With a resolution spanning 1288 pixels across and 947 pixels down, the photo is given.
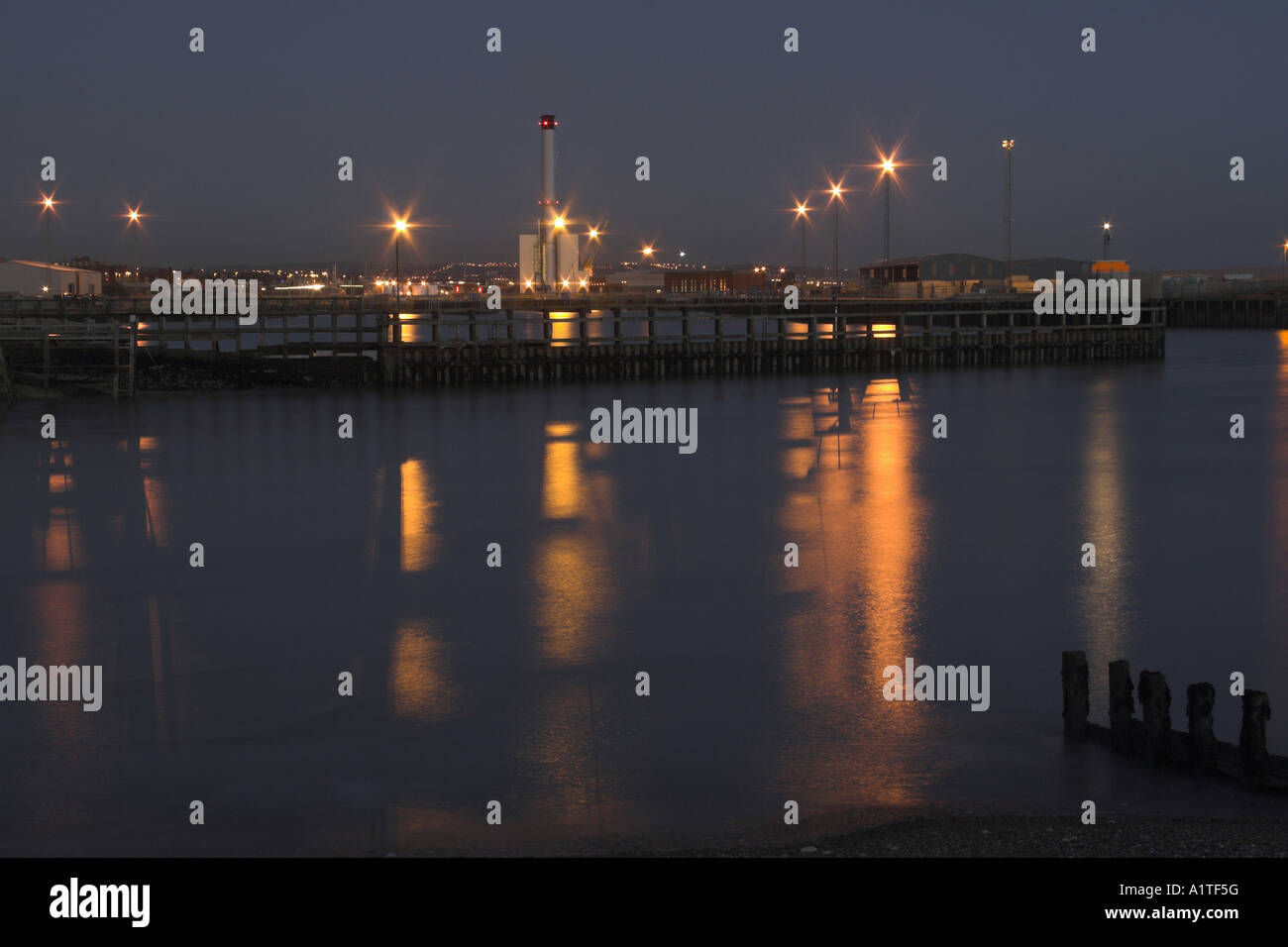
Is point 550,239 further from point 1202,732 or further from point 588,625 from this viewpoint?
point 1202,732

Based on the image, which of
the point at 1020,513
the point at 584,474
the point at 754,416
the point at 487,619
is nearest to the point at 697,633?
the point at 487,619

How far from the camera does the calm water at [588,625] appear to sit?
8.72m

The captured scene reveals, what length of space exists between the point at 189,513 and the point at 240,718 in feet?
32.6

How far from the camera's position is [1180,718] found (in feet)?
34.2

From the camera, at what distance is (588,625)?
13.1m

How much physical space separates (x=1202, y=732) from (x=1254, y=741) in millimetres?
317

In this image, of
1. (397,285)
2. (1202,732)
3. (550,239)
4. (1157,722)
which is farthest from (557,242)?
(1202,732)

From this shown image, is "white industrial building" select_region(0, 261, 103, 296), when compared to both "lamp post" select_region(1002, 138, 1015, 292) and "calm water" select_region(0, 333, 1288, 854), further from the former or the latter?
"calm water" select_region(0, 333, 1288, 854)

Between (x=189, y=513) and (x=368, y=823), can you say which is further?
(x=189, y=513)

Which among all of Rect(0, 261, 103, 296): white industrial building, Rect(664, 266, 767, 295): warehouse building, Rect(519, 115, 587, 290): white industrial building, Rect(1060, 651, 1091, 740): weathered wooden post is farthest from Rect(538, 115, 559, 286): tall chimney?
Rect(1060, 651, 1091, 740): weathered wooden post

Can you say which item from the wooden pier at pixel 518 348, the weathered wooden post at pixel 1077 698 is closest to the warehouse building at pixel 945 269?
the wooden pier at pixel 518 348

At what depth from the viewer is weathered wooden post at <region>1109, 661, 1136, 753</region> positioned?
9258mm

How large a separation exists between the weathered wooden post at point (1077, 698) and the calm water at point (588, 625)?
0.19 meters

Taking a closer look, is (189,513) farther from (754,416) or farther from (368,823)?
(754,416)
